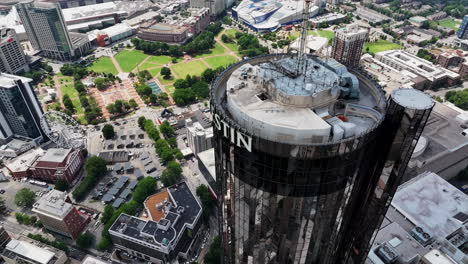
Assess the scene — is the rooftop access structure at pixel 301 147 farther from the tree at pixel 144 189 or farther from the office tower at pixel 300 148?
the tree at pixel 144 189

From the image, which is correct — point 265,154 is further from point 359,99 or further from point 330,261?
point 330,261

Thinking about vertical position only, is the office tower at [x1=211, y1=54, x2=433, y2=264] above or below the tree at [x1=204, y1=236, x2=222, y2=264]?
above

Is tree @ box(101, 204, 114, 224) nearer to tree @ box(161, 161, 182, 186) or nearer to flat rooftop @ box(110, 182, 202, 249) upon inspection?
flat rooftop @ box(110, 182, 202, 249)

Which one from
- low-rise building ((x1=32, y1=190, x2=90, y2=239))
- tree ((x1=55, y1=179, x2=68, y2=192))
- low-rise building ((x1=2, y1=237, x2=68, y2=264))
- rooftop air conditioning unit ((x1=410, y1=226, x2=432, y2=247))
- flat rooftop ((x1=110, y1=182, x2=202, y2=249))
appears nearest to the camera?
rooftop air conditioning unit ((x1=410, y1=226, x2=432, y2=247))

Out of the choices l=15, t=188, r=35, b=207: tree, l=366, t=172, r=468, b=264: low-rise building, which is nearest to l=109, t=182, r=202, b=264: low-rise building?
l=15, t=188, r=35, b=207: tree

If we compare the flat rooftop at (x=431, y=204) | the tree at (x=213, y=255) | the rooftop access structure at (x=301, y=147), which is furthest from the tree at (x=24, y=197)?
the flat rooftop at (x=431, y=204)

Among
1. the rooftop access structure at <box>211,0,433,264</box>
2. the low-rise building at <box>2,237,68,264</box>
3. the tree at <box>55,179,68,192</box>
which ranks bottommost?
the tree at <box>55,179,68,192</box>

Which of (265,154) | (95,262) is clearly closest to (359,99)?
(265,154)

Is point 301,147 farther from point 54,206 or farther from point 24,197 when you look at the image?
point 24,197
